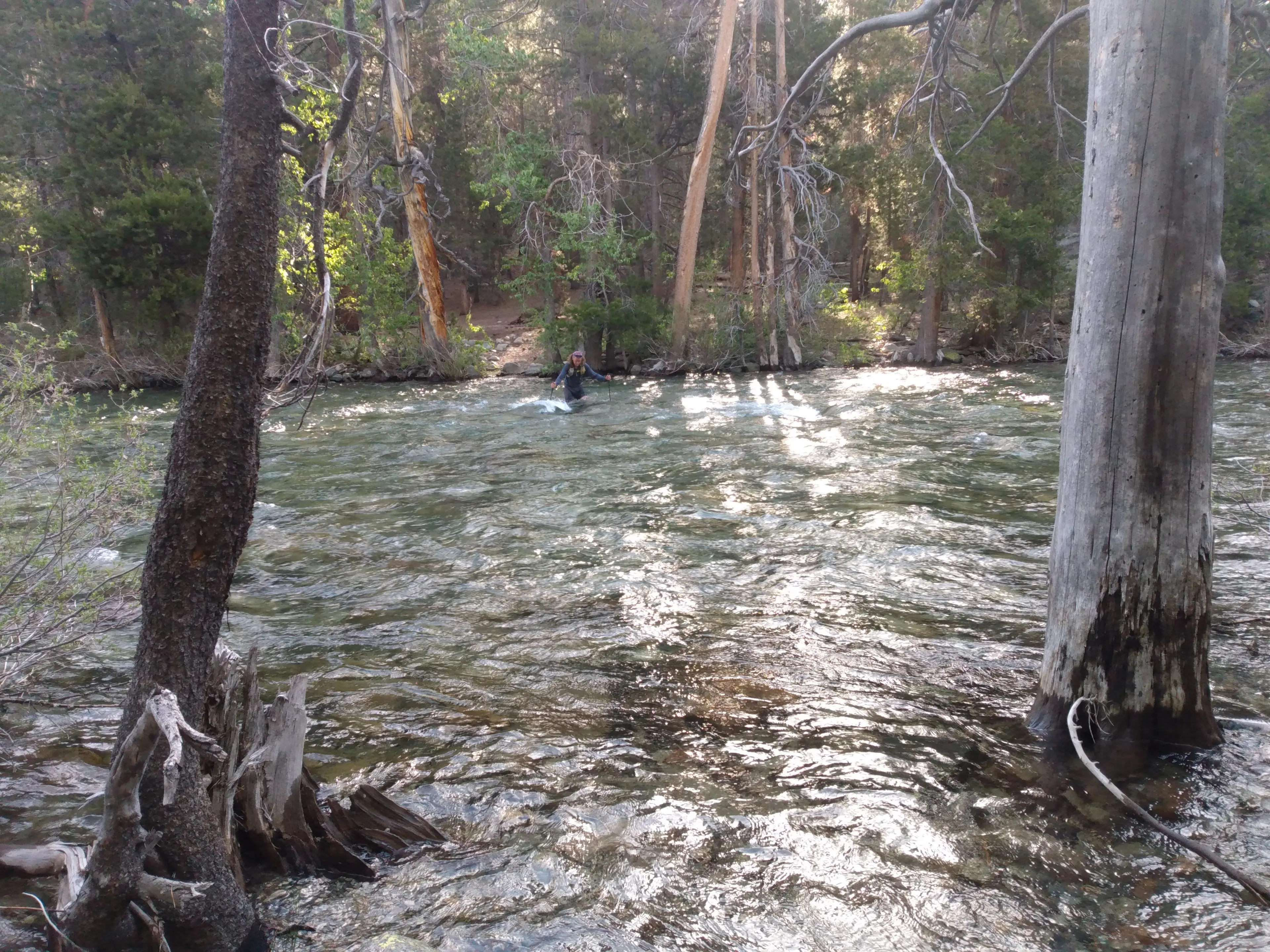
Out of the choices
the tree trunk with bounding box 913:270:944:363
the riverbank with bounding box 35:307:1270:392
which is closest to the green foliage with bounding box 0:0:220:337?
the riverbank with bounding box 35:307:1270:392

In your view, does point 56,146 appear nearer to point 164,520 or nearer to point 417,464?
point 417,464

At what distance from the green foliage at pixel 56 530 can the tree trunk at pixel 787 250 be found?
19.7 m

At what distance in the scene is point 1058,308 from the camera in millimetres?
27016

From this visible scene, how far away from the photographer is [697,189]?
24609 millimetres

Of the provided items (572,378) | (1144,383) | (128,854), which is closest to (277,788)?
Result: (128,854)

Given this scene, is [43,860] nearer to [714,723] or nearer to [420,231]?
[714,723]

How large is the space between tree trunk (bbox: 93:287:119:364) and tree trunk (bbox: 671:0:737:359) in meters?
15.7

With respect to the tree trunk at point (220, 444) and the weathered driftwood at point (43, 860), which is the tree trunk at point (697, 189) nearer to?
the tree trunk at point (220, 444)

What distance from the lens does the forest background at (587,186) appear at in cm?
2414

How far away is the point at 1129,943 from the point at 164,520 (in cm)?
391

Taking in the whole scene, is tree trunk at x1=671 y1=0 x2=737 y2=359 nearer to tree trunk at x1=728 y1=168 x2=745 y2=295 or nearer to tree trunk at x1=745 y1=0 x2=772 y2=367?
tree trunk at x1=745 y1=0 x2=772 y2=367

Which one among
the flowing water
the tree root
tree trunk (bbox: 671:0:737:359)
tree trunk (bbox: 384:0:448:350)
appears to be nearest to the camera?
the tree root

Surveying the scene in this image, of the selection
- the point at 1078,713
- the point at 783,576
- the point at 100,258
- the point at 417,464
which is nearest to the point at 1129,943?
the point at 1078,713

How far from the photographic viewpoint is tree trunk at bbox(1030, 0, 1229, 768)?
4.01 meters
